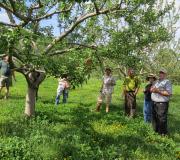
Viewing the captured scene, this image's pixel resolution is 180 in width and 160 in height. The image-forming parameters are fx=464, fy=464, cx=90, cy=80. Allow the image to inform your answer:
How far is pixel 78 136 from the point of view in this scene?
14086 millimetres

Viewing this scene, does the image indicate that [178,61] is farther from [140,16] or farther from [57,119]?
[57,119]

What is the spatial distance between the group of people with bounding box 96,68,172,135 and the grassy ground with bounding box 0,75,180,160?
17.3 inches

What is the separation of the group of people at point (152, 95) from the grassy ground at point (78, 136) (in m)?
0.44

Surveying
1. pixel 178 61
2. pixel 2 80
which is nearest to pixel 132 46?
pixel 2 80

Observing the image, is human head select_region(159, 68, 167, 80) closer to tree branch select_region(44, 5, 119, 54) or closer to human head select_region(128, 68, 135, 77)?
tree branch select_region(44, 5, 119, 54)

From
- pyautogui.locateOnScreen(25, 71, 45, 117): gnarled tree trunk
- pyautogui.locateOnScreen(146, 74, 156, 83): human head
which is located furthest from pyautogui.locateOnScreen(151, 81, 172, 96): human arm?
pyautogui.locateOnScreen(25, 71, 45, 117): gnarled tree trunk

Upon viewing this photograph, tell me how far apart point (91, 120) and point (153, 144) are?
3.85m

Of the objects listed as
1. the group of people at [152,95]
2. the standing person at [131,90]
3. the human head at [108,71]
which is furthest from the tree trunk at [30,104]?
the human head at [108,71]

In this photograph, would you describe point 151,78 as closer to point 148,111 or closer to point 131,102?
point 148,111

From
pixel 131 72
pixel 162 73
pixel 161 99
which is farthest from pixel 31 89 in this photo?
pixel 162 73

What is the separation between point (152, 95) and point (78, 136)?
4.03 m

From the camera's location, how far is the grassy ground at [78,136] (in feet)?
40.7

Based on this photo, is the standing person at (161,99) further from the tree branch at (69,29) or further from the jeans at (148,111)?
the tree branch at (69,29)

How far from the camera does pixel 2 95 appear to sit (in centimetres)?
2625
